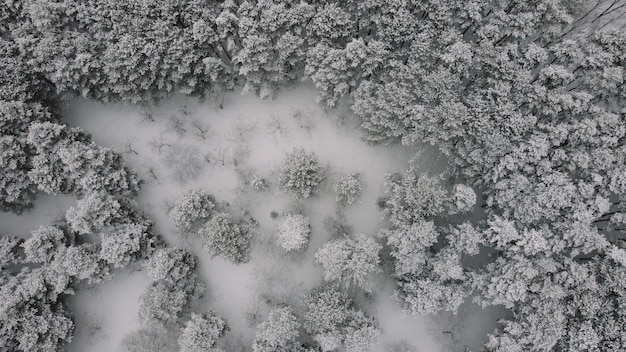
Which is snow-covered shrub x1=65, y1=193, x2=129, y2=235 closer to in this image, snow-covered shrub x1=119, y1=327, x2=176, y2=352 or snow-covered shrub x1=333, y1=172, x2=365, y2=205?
snow-covered shrub x1=119, y1=327, x2=176, y2=352

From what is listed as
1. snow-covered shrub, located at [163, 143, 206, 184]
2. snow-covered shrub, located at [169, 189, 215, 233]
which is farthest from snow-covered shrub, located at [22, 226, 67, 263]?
snow-covered shrub, located at [163, 143, 206, 184]

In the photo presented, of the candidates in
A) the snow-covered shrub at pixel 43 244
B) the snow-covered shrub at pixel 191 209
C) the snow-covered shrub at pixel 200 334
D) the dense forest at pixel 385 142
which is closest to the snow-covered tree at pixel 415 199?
the dense forest at pixel 385 142

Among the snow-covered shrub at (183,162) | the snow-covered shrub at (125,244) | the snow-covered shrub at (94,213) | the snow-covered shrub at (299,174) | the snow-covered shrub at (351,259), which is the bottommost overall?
the snow-covered shrub at (351,259)

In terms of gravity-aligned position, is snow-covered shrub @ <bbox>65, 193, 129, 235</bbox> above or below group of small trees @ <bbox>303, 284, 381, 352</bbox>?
above

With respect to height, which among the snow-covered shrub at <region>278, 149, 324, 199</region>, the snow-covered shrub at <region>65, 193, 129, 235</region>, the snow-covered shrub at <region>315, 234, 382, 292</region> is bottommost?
the snow-covered shrub at <region>315, 234, 382, 292</region>

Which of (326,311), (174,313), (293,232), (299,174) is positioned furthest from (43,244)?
(326,311)

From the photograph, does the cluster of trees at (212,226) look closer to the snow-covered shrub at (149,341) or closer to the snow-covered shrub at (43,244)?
the snow-covered shrub at (149,341)
